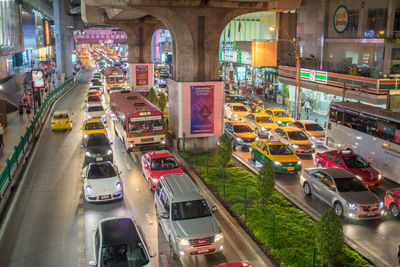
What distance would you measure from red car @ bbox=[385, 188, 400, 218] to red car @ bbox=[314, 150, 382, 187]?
269 cm

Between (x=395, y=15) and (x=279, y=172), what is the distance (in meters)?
18.7

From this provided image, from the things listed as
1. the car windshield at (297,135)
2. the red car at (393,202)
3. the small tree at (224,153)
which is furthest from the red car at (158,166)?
the car windshield at (297,135)

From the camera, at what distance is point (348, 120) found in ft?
81.7

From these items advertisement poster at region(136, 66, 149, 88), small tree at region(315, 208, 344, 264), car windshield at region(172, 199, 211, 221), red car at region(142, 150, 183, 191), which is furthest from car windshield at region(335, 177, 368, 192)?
advertisement poster at region(136, 66, 149, 88)

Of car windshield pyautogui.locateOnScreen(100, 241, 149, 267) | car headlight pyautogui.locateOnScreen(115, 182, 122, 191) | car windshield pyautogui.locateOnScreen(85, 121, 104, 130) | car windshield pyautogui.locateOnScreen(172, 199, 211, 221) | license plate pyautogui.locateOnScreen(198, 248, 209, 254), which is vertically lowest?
license plate pyautogui.locateOnScreen(198, 248, 209, 254)

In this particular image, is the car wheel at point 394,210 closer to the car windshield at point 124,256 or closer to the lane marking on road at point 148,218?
the lane marking on road at point 148,218

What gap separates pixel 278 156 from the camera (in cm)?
2288

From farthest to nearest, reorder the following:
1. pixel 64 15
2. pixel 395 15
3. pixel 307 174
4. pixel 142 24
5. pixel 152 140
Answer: pixel 64 15, pixel 142 24, pixel 395 15, pixel 152 140, pixel 307 174

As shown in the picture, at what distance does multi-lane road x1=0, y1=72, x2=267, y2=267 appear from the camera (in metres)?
13.7

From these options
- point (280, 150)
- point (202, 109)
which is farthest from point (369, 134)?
point (202, 109)

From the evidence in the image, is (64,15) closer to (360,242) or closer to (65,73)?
(65,73)

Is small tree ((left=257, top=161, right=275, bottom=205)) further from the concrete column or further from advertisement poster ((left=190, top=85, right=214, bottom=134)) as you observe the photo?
the concrete column

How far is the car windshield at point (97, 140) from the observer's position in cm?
2514

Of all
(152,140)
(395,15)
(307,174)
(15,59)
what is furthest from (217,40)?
(15,59)
